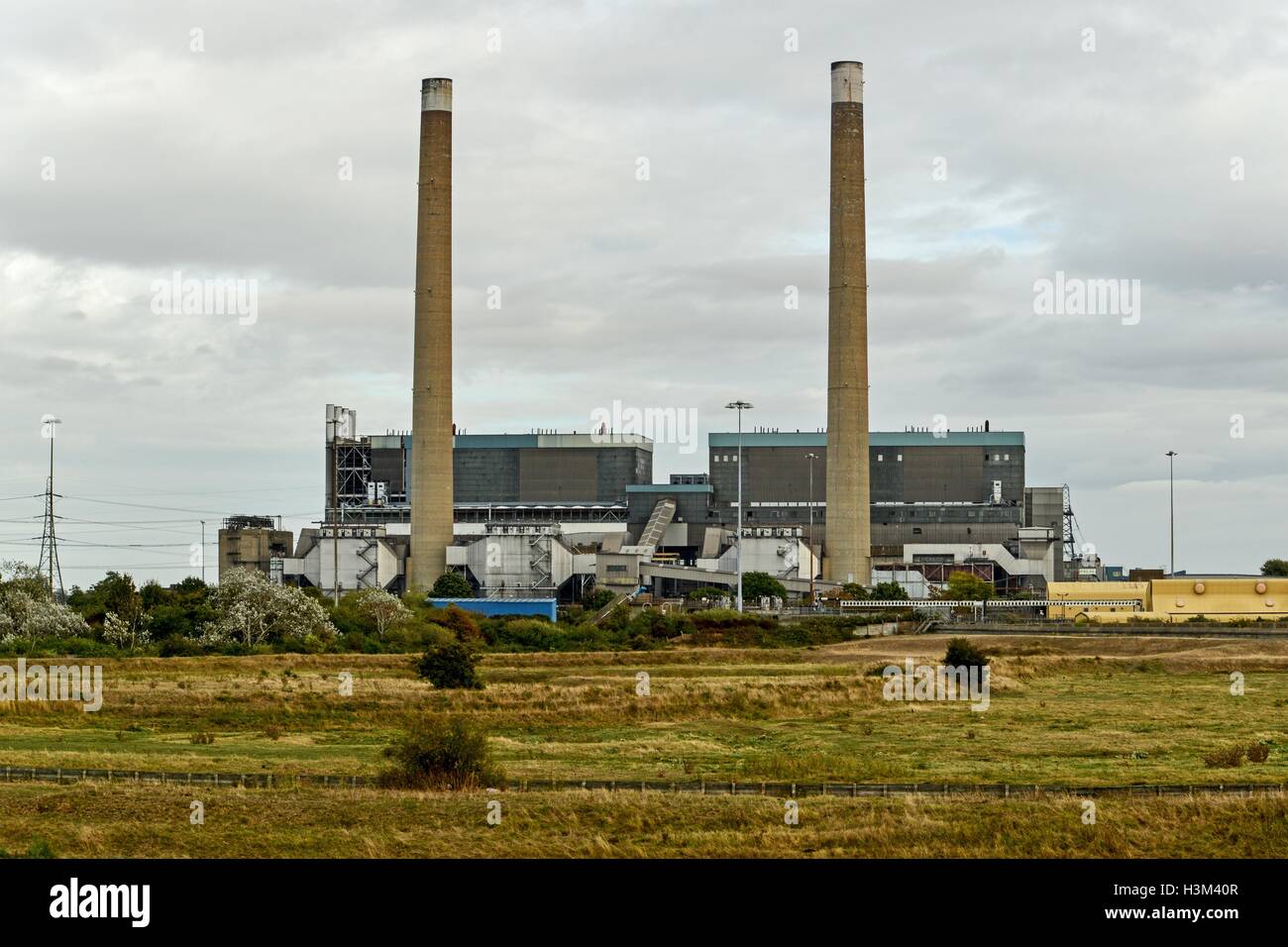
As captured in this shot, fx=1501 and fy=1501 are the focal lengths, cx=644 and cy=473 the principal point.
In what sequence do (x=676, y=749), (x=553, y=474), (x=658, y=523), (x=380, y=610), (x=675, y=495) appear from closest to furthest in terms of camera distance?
(x=676, y=749), (x=380, y=610), (x=658, y=523), (x=675, y=495), (x=553, y=474)

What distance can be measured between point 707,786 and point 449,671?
29009mm

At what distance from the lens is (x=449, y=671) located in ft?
190

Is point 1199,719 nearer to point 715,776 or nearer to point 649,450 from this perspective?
point 715,776

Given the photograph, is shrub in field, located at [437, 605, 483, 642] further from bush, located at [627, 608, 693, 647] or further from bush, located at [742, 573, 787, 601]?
bush, located at [742, 573, 787, 601]

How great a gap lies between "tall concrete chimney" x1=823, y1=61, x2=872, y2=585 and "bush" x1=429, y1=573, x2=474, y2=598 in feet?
98.2

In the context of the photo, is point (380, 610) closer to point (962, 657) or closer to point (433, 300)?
point (433, 300)

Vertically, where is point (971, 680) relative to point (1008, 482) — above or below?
below

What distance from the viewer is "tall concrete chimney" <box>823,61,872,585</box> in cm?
11600

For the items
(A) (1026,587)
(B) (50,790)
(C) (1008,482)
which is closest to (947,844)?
(B) (50,790)

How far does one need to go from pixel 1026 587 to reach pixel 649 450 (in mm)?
43249

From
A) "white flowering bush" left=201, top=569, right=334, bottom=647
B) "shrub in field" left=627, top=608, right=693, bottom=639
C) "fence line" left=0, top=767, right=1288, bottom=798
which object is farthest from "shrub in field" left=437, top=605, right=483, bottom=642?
"fence line" left=0, top=767, right=1288, bottom=798

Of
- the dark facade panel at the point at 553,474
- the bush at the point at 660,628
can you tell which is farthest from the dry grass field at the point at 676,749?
the dark facade panel at the point at 553,474

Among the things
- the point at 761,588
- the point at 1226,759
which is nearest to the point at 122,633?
the point at 761,588

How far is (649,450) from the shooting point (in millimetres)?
161750
